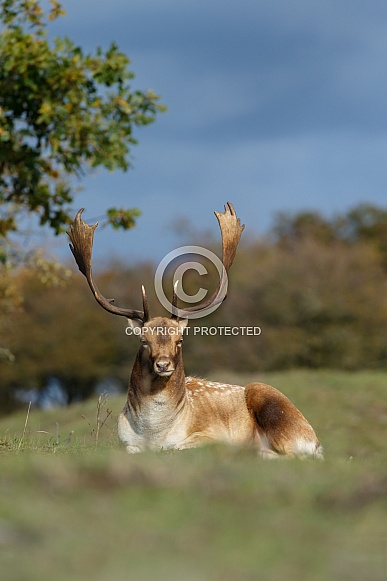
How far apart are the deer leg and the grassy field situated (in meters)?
2.93

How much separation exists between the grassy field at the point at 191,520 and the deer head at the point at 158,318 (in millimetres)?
2702

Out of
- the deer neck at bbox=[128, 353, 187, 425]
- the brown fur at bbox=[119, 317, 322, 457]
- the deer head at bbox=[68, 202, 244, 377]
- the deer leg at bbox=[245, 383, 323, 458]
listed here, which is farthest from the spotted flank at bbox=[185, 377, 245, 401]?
the deer head at bbox=[68, 202, 244, 377]

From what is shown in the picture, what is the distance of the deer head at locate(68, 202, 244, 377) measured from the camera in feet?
30.6

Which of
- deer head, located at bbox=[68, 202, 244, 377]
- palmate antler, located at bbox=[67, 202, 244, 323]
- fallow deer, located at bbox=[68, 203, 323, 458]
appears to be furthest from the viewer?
palmate antler, located at bbox=[67, 202, 244, 323]

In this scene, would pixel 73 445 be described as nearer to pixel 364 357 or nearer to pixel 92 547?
pixel 92 547

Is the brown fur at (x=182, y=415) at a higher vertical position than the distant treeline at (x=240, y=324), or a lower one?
lower

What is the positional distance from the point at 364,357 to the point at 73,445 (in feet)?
116

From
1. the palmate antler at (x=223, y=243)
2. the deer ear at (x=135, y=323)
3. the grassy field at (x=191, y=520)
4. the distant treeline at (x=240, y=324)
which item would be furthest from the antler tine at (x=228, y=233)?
the distant treeline at (x=240, y=324)

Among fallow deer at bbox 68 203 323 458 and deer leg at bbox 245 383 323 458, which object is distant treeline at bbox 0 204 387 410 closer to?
fallow deer at bbox 68 203 323 458

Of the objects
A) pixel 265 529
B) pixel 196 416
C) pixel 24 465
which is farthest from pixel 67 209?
pixel 265 529

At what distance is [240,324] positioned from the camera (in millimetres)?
45656

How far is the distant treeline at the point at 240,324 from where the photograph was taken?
43562 mm

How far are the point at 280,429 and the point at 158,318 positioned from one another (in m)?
1.85

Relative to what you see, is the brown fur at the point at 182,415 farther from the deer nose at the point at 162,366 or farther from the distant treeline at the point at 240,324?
the distant treeline at the point at 240,324
